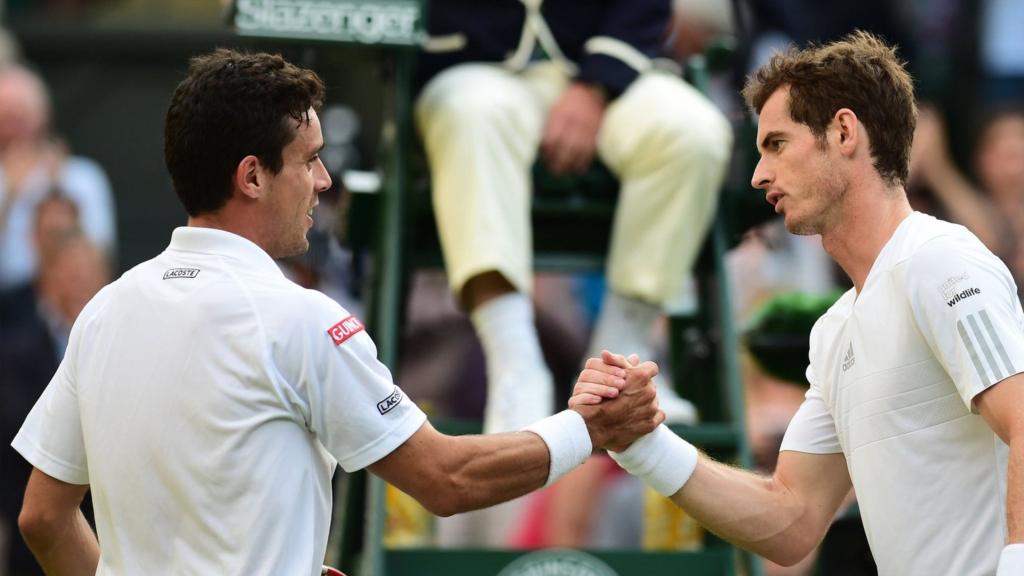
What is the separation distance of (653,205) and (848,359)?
1621 mm

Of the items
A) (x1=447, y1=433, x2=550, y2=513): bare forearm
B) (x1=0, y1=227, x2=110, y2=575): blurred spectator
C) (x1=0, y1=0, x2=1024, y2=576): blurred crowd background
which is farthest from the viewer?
(x1=0, y1=227, x2=110, y2=575): blurred spectator

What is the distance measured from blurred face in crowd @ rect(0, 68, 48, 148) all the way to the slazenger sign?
4.35 metres

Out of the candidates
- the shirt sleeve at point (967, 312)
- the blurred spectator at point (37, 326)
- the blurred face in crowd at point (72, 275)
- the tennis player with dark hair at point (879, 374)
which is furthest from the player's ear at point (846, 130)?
the blurred face in crowd at point (72, 275)

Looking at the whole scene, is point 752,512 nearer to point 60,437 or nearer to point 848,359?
point 848,359

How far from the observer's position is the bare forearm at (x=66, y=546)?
3338mm

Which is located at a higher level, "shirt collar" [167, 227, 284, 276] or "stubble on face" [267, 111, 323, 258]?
"stubble on face" [267, 111, 323, 258]

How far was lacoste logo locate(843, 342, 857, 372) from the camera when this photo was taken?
339 centimetres

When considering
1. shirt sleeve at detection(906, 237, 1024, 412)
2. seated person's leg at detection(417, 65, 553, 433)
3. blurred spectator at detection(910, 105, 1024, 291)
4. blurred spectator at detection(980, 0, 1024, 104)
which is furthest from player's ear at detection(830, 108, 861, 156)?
blurred spectator at detection(980, 0, 1024, 104)

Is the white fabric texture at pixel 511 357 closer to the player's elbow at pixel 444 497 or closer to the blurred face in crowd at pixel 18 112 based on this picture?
the player's elbow at pixel 444 497

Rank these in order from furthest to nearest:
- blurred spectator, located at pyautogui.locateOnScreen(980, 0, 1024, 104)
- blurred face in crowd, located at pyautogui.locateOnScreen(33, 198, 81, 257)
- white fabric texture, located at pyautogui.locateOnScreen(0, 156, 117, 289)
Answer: blurred spectator, located at pyautogui.locateOnScreen(980, 0, 1024, 104) → white fabric texture, located at pyautogui.locateOnScreen(0, 156, 117, 289) → blurred face in crowd, located at pyautogui.locateOnScreen(33, 198, 81, 257)

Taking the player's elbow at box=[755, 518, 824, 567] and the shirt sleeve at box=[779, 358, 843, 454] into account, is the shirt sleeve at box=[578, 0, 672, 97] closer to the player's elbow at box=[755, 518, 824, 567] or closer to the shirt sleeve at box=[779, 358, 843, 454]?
the shirt sleeve at box=[779, 358, 843, 454]

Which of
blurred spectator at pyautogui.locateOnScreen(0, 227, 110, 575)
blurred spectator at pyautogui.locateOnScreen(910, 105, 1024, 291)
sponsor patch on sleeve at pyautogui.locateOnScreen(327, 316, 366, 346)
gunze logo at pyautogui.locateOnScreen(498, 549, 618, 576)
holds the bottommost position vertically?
blurred spectator at pyautogui.locateOnScreen(0, 227, 110, 575)

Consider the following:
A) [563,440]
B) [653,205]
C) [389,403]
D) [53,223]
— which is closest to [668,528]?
[653,205]

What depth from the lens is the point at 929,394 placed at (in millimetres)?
3242
